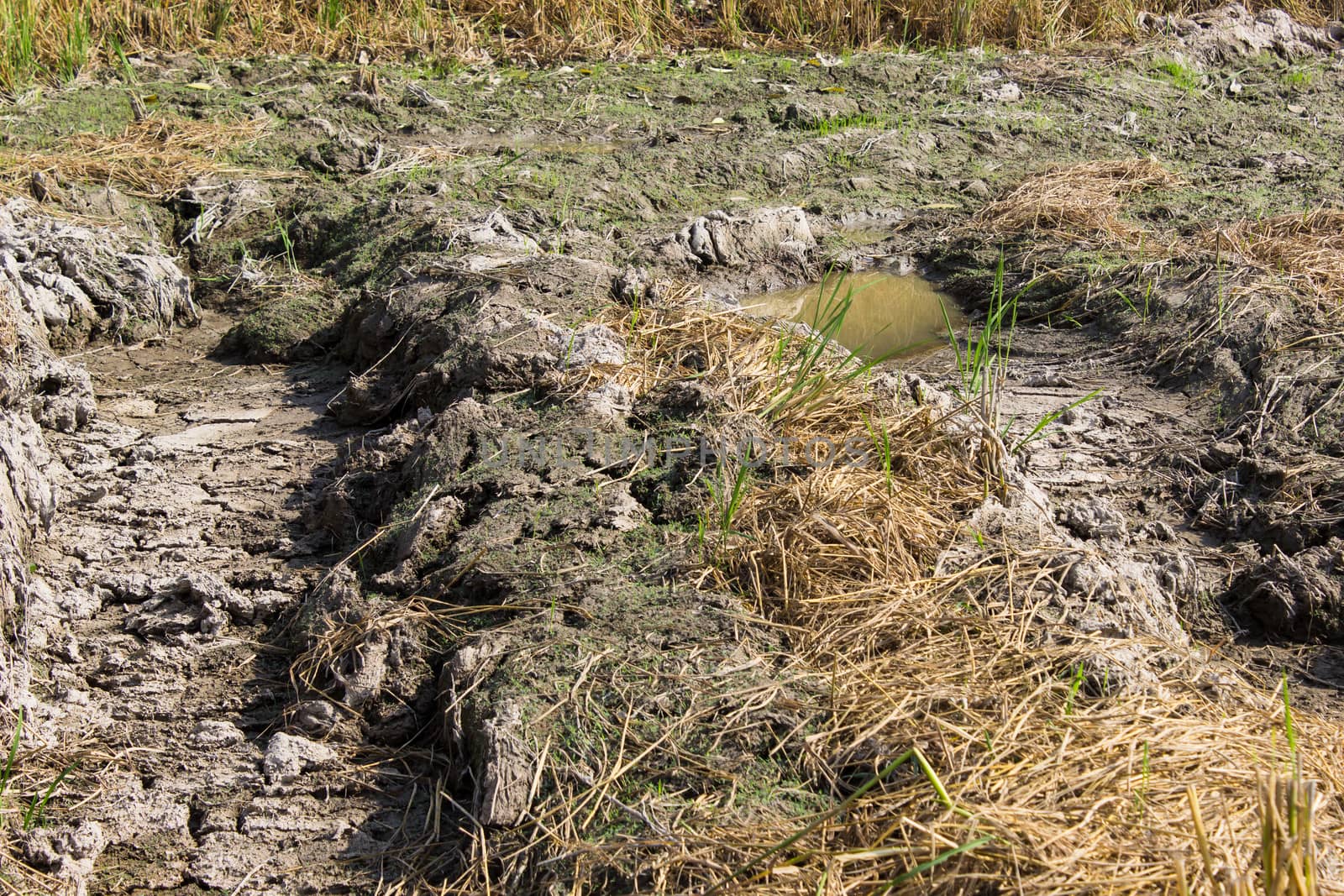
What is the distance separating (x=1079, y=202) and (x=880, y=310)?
1083mm

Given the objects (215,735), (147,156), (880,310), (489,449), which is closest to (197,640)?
(215,735)

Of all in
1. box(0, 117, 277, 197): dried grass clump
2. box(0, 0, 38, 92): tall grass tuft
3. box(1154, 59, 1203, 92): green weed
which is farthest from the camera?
box(1154, 59, 1203, 92): green weed

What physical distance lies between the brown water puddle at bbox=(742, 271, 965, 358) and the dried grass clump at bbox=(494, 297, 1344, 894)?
4.64 feet

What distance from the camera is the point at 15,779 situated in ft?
6.38

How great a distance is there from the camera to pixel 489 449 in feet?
8.61

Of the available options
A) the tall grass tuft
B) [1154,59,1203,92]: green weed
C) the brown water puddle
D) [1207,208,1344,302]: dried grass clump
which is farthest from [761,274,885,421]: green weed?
[1154,59,1203,92]: green weed

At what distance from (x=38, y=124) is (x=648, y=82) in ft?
9.84

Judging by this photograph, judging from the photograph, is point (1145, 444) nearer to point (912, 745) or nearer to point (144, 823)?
point (912, 745)

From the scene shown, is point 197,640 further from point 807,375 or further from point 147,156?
point 147,156

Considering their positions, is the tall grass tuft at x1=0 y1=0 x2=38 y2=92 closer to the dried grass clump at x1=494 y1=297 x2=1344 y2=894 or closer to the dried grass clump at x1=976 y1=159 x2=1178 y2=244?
the dried grass clump at x1=976 y1=159 x2=1178 y2=244

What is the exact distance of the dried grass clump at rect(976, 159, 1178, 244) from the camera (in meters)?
→ 4.29

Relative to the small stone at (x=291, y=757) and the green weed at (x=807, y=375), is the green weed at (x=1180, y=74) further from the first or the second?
the small stone at (x=291, y=757)

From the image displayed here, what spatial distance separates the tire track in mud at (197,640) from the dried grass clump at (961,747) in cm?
42

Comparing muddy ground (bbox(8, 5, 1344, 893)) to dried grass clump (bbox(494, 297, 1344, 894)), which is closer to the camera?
dried grass clump (bbox(494, 297, 1344, 894))
